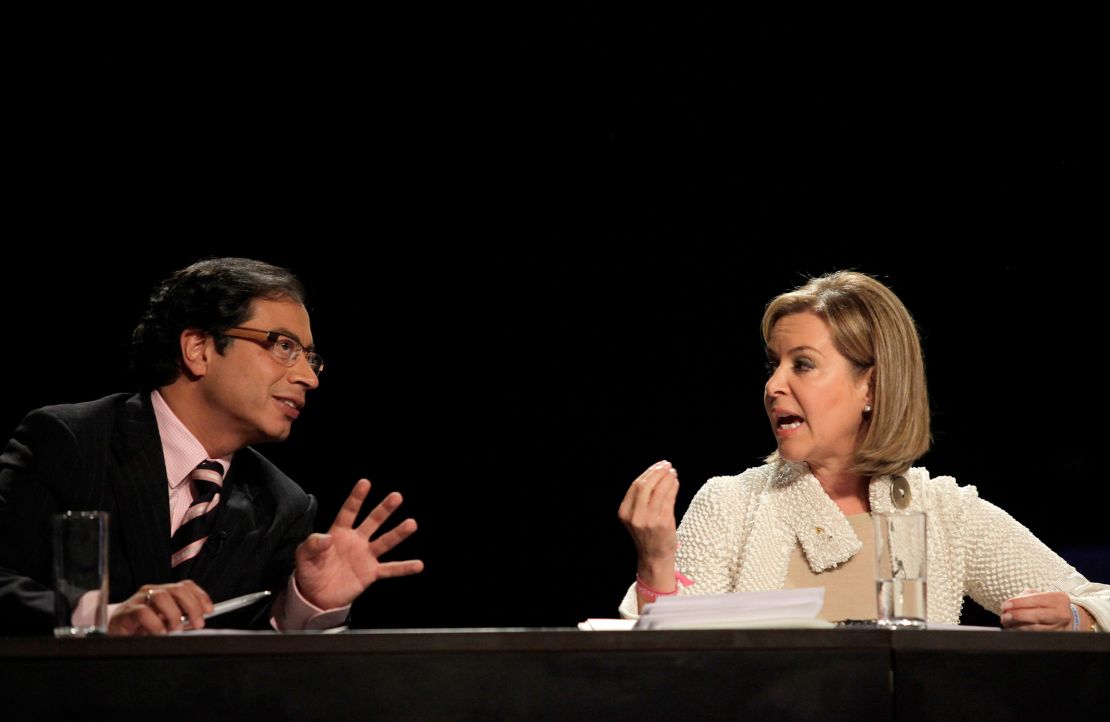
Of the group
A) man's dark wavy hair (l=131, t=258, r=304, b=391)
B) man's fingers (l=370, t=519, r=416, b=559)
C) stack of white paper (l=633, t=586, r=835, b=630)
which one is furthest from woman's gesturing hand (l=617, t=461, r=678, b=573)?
man's dark wavy hair (l=131, t=258, r=304, b=391)

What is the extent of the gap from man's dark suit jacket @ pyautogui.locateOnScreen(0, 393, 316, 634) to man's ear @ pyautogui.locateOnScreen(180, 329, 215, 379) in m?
0.14

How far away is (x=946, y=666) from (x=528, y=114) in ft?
7.64

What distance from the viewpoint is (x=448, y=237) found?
324cm

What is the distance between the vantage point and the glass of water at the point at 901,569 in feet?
4.68

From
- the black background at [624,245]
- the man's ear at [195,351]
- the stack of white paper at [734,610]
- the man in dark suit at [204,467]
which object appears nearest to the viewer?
the stack of white paper at [734,610]

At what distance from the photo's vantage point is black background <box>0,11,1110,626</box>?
321 centimetres

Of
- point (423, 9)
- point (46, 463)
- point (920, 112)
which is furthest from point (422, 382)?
point (920, 112)

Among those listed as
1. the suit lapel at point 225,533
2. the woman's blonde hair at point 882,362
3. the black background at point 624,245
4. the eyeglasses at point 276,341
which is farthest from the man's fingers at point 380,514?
the black background at point 624,245

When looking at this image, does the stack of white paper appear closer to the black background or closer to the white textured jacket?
the white textured jacket

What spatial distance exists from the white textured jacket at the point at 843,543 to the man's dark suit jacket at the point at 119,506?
0.81 meters

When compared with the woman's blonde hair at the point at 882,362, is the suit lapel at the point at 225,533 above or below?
below

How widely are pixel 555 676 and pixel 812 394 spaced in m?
1.19

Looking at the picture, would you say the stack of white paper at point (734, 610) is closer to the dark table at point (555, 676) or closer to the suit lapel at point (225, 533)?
the dark table at point (555, 676)

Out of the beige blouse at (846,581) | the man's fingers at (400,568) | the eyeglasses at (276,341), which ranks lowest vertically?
the beige blouse at (846,581)
